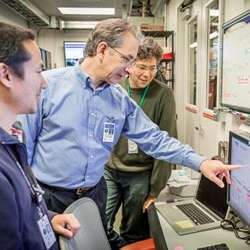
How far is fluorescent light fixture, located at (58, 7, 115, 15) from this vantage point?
7.00 metres

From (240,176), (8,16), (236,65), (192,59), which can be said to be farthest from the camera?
(8,16)

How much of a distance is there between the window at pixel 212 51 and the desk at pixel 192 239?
68.5 inches

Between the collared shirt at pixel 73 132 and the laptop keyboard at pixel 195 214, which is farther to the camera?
the laptop keyboard at pixel 195 214

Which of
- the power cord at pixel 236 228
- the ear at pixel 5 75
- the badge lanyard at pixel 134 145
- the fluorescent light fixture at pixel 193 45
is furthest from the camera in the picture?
the fluorescent light fixture at pixel 193 45

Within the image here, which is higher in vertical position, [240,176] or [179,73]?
[179,73]

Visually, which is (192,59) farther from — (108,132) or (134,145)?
(108,132)

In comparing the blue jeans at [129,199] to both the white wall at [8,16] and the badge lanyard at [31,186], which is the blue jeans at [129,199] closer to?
the badge lanyard at [31,186]

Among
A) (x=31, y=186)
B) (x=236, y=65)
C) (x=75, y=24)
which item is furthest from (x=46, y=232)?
(x=75, y=24)

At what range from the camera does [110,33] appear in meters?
1.49

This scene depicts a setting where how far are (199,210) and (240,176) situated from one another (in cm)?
47

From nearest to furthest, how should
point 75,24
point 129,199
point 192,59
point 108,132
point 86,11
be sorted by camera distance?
point 108,132
point 129,199
point 192,59
point 86,11
point 75,24

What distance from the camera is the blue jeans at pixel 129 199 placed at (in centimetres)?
209

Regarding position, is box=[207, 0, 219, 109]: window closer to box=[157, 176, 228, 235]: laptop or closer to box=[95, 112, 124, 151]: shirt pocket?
box=[157, 176, 228, 235]: laptop

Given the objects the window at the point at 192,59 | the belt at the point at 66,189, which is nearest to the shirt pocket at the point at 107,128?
the belt at the point at 66,189
